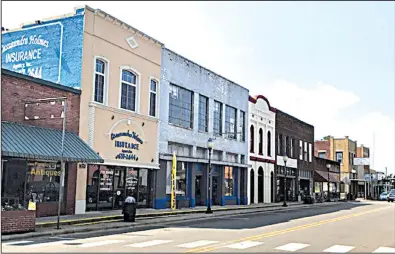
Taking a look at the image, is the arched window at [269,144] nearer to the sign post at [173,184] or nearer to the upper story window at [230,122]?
the upper story window at [230,122]

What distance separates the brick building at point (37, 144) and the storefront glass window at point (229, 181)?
54.6ft

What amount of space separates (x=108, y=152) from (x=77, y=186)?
2.69m

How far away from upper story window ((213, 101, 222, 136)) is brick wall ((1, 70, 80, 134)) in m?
14.7

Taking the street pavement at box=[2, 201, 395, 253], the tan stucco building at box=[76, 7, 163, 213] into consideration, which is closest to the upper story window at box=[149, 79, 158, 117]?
the tan stucco building at box=[76, 7, 163, 213]

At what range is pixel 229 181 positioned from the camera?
124 feet

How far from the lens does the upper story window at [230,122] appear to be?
123 ft

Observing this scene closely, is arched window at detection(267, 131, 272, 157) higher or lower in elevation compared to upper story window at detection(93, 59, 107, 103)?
lower

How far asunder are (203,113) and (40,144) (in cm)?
1630

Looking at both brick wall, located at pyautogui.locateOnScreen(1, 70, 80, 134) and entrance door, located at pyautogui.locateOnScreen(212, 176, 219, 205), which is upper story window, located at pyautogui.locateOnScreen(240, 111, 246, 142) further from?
brick wall, located at pyautogui.locateOnScreen(1, 70, 80, 134)

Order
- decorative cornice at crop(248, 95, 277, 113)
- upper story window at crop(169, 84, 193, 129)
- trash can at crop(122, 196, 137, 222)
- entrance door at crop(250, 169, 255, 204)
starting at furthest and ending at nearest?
decorative cornice at crop(248, 95, 277, 113), entrance door at crop(250, 169, 255, 204), upper story window at crop(169, 84, 193, 129), trash can at crop(122, 196, 137, 222)

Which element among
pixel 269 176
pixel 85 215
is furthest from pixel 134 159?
pixel 269 176

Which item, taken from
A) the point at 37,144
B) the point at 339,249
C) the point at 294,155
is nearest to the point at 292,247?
the point at 339,249

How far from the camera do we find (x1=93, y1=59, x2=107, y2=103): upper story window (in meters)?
24.3

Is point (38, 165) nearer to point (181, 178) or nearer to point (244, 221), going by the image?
point (244, 221)
